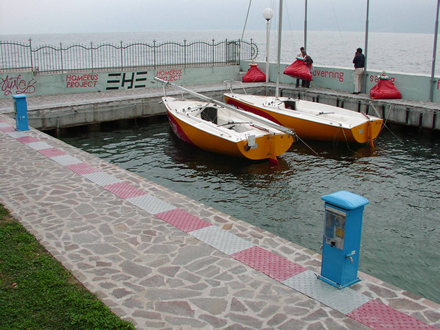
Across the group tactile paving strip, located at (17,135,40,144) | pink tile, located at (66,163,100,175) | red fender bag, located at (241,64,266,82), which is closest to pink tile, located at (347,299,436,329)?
pink tile, located at (66,163,100,175)

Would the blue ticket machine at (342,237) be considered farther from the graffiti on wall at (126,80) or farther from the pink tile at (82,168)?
the graffiti on wall at (126,80)

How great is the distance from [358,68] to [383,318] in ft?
51.0

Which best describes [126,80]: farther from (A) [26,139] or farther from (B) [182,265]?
(B) [182,265]

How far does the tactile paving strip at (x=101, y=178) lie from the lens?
28.8ft

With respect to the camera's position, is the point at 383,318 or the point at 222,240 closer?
the point at 383,318

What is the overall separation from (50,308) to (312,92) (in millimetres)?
16664

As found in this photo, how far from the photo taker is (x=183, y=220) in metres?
7.07

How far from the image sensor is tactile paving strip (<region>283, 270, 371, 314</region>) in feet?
16.0

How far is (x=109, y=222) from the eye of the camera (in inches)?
273

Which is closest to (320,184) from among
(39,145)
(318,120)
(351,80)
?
(318,120)

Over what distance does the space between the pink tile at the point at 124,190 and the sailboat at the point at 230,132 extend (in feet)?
12.9

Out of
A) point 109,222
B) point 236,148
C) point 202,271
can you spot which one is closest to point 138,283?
point 202,271

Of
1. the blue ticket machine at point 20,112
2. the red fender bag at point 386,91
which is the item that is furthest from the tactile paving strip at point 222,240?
the red fender bag at point 386,91

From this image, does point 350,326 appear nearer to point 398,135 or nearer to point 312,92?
point 398,135
